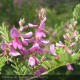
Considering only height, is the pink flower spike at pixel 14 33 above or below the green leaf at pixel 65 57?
above

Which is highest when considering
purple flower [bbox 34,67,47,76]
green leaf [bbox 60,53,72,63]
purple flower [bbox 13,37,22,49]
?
purple flower [bbox 13,37,22,49]

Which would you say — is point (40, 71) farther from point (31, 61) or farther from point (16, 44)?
point (16, 44)

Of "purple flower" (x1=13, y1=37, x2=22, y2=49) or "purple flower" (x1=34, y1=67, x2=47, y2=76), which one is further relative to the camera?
"purple flower" (x1=34, y1=67, x2=47, y2=76)

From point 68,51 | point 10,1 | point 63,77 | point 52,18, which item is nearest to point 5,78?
point 68,51

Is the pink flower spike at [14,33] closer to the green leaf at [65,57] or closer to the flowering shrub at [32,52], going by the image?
the flowering shrub at [32,52]

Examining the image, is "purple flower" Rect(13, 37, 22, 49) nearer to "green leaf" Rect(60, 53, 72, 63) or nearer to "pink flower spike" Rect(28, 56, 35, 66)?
"pink flower spike" Rect(28, 56, 35, 66)

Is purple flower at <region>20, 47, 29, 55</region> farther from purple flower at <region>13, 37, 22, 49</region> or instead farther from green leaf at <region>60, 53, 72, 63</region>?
green leaf at <region>60, 53, 72, 63</region>

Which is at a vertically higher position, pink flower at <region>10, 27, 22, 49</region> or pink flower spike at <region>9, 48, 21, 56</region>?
pink flower at <region>10, 27, 22, 49</region>

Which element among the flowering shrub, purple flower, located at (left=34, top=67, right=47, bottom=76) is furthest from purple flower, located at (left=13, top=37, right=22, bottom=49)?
purple flower, located at (left=34, top=67, right=47, bottom=76)

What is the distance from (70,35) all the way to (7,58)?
0.49 m

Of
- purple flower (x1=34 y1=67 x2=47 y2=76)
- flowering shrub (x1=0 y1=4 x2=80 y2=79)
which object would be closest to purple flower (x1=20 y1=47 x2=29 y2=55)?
flowering shrub (x1=0 y1=4 x2=80 y2=79)

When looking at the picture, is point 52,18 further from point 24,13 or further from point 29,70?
point 29,70

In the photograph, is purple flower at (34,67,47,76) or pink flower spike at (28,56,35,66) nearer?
pink flower spike at (28,56,35,66)

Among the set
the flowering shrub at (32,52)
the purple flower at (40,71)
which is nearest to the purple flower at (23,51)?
the flowering shrub at (32,52)
